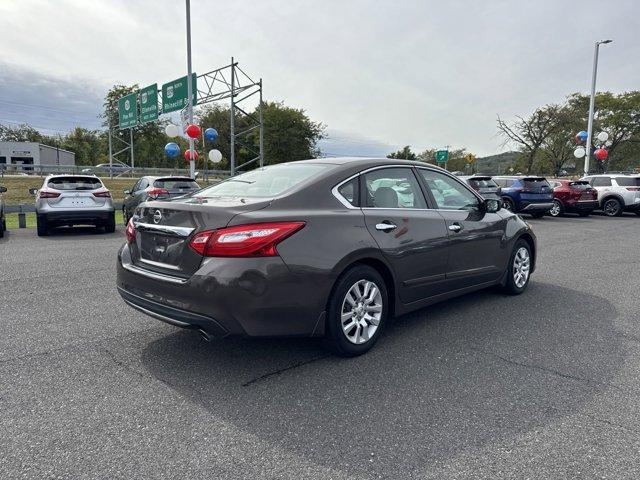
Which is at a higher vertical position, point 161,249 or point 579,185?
point 579,185

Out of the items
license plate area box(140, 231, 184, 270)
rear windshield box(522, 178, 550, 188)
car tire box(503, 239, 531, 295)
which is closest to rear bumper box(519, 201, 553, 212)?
rear windshield box(522, 178, 550, 188)

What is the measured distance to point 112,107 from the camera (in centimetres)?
6088

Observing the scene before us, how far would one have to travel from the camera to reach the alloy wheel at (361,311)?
3.40m

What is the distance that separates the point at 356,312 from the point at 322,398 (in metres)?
0.78

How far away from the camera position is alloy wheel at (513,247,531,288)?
5359mm

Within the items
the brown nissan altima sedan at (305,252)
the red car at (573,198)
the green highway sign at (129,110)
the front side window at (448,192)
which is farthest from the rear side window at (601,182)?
the green highway sign at (129,110)

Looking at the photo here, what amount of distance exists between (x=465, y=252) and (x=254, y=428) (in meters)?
2.76

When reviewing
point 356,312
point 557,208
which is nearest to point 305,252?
point 356,312

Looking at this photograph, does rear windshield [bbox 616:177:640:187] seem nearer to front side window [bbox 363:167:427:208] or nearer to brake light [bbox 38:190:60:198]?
front side window [bbox 363:167:427:208]

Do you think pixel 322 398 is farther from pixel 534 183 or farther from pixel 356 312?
pixel 534 183

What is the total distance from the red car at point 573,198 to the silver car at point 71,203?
610 inches

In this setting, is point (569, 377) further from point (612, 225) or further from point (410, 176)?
point (612, 225)

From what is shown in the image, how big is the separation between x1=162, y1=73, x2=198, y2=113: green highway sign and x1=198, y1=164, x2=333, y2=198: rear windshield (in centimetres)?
2013

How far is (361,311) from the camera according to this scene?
11.5 ft
